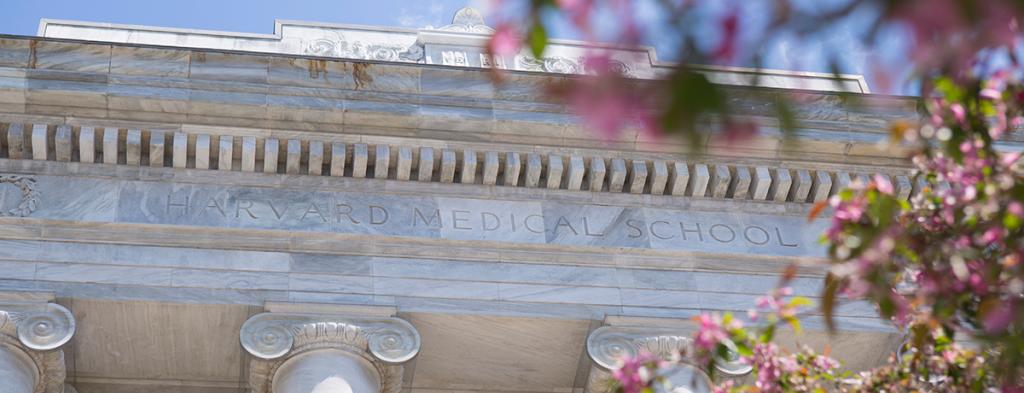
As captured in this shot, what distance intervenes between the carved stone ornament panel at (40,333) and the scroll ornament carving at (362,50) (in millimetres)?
6421

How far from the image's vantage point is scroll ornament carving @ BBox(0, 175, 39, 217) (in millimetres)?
16516

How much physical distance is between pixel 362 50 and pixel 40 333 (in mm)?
7220

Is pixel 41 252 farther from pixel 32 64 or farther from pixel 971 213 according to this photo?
pixel 971 213

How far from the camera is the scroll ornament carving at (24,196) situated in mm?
16516

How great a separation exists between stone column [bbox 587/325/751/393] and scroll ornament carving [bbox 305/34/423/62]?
6.02 m

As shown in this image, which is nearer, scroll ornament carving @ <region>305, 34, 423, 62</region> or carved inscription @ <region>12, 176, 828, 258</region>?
carved inscription @ <region>12, 176, 828, 258</region>

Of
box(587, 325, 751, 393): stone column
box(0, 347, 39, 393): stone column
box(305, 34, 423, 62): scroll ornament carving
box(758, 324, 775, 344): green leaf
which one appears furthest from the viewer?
box(305, 34, 423, 62): scroll ornament carving

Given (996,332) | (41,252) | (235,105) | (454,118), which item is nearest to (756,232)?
(454,118)

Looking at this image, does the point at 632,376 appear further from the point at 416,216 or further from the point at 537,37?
the point at 416,216

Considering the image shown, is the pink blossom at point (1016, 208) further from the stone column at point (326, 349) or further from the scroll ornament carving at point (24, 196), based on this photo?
the scroll ornament carving at point (24, 196)

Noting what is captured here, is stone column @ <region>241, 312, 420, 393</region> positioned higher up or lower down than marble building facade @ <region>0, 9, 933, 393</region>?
lower down

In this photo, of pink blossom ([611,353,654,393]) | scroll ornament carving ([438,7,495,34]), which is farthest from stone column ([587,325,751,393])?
pink blossom ([611,353,654,393])

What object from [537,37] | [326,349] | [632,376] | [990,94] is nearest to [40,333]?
[326,349]

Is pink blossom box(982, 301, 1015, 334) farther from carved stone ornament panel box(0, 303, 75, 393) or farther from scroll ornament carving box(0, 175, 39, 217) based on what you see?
scroll ornament carving box(0, 175, 39, 217)
